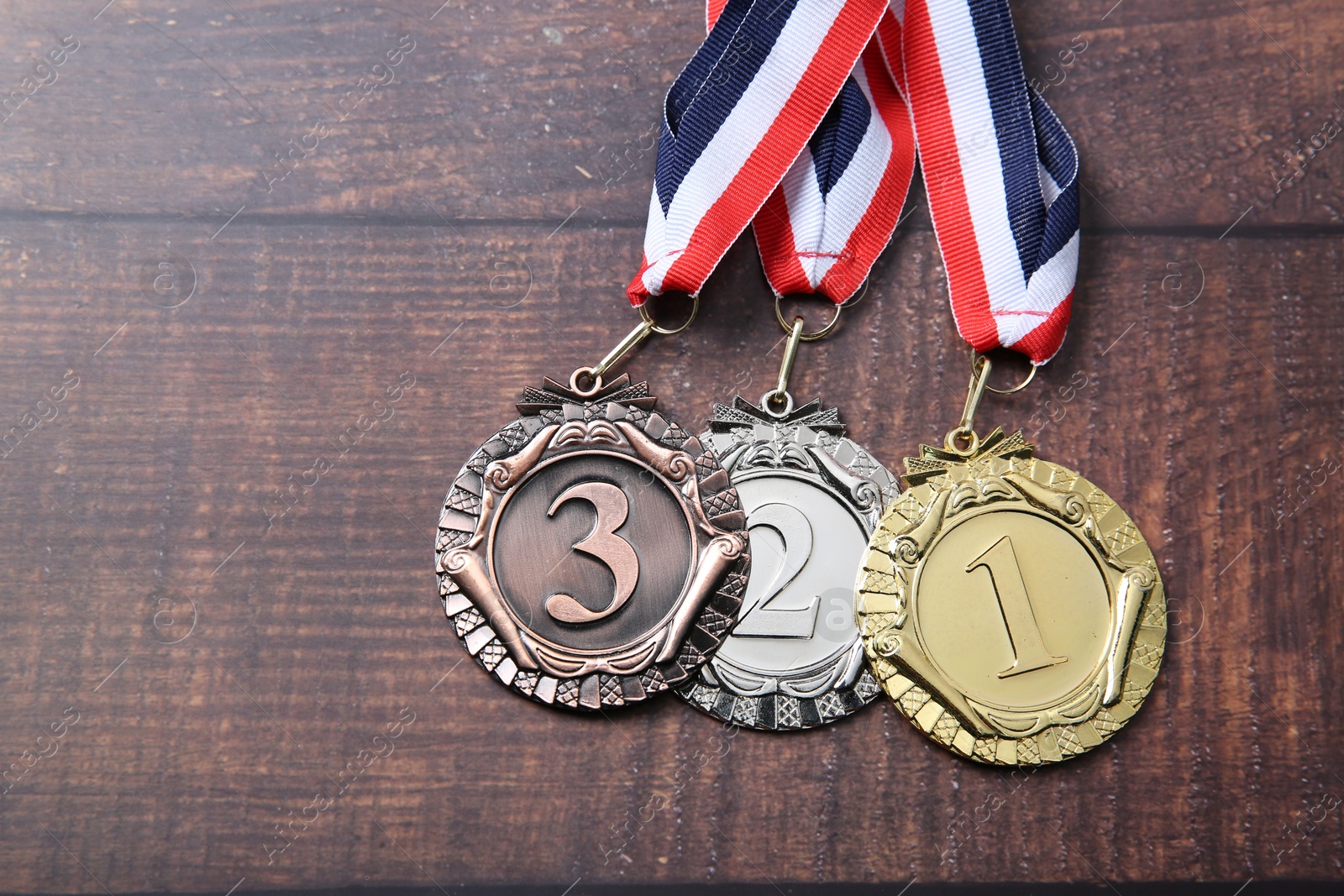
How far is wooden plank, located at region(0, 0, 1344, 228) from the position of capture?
4.85 ft

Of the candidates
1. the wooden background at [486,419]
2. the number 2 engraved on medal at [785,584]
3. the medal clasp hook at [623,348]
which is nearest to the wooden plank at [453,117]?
the wooden background at [486,419]

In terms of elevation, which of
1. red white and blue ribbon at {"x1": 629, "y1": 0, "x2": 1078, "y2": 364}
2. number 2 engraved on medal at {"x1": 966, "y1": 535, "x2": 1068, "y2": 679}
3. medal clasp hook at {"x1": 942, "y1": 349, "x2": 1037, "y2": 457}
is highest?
red white and blue ribbon at {"x1": 629, "y1": 0, "x2": 1078, "y2": 364}

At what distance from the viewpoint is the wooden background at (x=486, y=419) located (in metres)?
1.34

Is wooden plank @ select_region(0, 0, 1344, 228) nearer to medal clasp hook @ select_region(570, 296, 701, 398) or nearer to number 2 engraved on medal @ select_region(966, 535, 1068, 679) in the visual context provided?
medal clasp hook @ select_region(570, 296, 701, 398)

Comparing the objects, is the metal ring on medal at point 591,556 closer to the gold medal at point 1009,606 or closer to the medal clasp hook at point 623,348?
the medal clasp hook at point 623,348

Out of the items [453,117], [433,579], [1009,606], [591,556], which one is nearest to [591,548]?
[591,556]

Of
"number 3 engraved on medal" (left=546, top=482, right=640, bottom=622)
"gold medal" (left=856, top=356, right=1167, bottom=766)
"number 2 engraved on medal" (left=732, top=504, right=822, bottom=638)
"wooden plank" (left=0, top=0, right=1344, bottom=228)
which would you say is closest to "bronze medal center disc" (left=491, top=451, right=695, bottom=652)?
"number 3 engraved on medal" (left=546, top=482, right=640, bottom=622)

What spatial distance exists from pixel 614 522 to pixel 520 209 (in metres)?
0.54

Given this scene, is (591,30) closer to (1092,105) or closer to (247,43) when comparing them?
(247,43)

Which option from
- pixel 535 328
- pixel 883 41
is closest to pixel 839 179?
pixel 883 41

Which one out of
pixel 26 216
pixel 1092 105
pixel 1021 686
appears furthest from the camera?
pixel 1092 105

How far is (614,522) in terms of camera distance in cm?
136

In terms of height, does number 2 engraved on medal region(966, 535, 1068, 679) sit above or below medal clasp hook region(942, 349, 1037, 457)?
below

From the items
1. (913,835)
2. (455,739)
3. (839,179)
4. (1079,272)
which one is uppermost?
(839,179)
